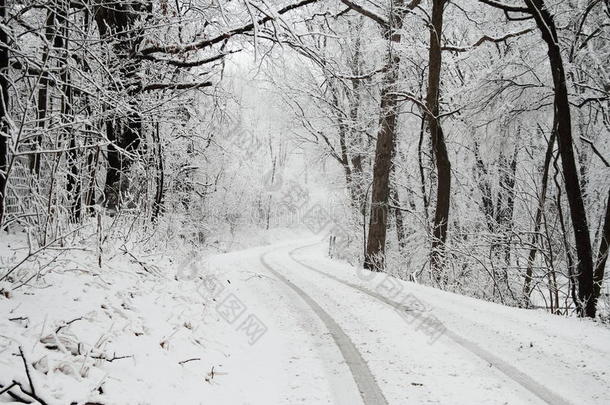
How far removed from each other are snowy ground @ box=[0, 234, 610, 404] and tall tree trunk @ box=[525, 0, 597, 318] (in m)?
1.65

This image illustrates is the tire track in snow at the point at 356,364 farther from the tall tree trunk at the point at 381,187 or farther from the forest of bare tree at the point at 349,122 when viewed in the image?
the tall tree trunk at the point at 381,187

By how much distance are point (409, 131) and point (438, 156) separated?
8139 mm

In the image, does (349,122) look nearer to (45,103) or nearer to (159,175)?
(159,175)

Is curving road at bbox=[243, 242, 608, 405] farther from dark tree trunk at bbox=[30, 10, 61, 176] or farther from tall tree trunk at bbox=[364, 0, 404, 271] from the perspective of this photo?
tall tree trunk at bbox=[364, 0, 404, 271]


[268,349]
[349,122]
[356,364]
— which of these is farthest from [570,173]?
[349,122]

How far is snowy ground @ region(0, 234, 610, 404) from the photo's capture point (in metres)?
3.11

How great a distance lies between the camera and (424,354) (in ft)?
14.4

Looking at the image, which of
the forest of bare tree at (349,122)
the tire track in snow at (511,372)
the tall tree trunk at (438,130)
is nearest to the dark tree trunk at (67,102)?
the forest of bare tree at (349,122)

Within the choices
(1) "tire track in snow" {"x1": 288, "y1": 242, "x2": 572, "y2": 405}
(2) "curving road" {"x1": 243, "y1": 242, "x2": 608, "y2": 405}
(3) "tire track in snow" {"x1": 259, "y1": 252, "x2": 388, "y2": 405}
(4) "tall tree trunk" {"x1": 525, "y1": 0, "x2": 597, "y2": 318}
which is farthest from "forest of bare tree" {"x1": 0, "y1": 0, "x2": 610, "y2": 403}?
(1) "tire track in snow" {"x1": 288, "y1": 242, "x2": 572, "y2": 405}

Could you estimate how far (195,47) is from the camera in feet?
22.8

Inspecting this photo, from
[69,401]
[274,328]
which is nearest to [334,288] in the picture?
[274,328]

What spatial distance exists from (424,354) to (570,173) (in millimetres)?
4847

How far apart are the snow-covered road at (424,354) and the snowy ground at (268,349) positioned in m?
0.02

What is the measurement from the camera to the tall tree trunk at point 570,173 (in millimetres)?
6963
